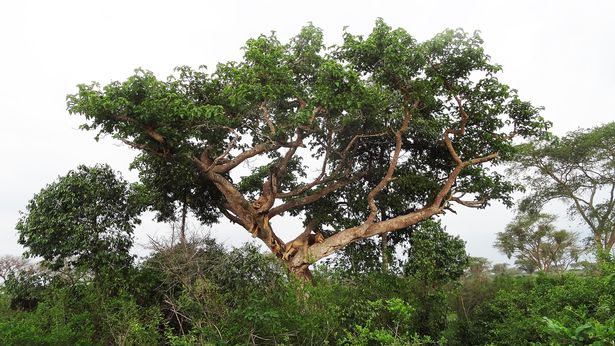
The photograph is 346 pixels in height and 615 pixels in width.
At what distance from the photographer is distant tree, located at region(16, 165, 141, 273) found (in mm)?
12133

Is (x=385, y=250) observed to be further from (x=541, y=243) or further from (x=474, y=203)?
(x=541, y=243)

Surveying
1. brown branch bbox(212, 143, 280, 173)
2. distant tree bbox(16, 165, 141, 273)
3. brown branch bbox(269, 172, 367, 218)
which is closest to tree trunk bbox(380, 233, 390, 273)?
brown branch bbox(269, 172, 367, 218)

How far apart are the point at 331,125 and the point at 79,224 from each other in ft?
25.1

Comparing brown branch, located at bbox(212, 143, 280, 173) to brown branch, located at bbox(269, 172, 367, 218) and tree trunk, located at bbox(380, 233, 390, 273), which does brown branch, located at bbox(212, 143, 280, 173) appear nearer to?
brown branch, located at bbox(269, 172, 367, 218)

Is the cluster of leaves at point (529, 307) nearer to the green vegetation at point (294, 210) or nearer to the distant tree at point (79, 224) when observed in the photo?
the green vegetation at point (294, 210)

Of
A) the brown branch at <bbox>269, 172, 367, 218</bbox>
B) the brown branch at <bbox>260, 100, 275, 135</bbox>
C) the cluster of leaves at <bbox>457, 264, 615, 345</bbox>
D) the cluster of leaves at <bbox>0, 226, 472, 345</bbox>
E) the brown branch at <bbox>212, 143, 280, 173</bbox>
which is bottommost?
the cluster of leaves at <bbox>457, 264, 615, 345</bbox>

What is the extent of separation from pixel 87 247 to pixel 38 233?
149 cm

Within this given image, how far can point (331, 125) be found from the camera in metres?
13.6

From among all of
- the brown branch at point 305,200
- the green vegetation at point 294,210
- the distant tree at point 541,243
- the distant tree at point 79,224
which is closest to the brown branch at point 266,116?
the green vegetation at point 294,210

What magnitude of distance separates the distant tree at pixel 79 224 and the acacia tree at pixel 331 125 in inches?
74.5

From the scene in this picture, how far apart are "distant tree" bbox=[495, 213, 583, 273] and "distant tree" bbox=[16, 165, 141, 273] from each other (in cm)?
2994

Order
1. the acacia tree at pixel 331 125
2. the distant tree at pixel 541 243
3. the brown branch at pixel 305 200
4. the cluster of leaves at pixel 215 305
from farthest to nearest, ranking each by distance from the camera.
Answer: the distant tree at pixel 541 243
the brown branch at pixel 305 200
the acacia tree at pixel 331 125
the cluster of leaves at pixel 215 305

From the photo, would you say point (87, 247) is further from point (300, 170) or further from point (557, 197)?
point (557, 197)

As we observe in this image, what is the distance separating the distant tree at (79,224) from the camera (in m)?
12.1
